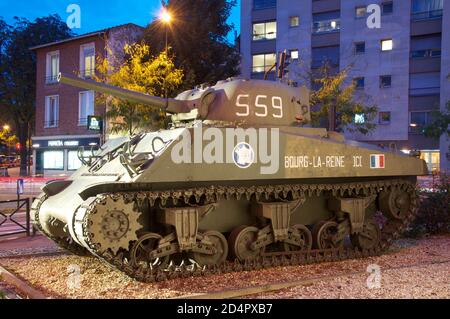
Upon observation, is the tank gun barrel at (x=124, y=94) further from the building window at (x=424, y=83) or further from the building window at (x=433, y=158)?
the building window at (x=433, y=158)

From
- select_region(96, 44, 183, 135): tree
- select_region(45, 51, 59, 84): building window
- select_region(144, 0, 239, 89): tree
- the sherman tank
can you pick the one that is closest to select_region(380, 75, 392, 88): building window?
select_region(144, 0, 239, 89): tree

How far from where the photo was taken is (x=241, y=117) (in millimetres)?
9914

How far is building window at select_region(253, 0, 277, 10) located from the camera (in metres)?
41.4

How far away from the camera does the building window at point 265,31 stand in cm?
4166

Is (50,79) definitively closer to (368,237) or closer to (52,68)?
(52,68)

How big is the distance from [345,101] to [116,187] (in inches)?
704

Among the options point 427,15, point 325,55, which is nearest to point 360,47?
point 325,55

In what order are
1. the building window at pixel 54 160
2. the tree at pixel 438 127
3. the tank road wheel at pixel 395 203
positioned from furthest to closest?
the building window at pixel 54 160
the tree at pixel 438 127
the tank road wheel at pixel 395 203

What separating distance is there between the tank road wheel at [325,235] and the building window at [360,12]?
30.0 meters

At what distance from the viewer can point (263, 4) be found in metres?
42.2

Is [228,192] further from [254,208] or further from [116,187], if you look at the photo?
[116,187]

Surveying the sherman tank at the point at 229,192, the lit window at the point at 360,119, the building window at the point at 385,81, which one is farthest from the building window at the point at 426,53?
the sherman tank at the point at 229,192

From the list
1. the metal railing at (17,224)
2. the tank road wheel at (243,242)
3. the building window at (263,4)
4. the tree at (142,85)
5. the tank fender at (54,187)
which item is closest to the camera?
the tank road wheel at (243,242)

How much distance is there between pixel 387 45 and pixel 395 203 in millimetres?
28406
